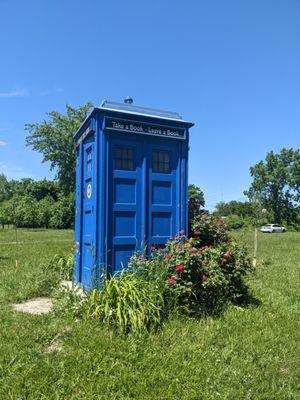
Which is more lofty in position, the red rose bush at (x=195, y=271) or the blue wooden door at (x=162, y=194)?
the blue wooden door at (x=162, y=194)

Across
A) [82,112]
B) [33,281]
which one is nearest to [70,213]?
[82,112]

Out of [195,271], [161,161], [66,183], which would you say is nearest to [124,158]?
[161,161]

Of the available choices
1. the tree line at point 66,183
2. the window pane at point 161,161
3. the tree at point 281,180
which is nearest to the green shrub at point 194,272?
the window pane at point 161,161

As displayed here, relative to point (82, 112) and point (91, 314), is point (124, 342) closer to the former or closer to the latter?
point (91, 314)

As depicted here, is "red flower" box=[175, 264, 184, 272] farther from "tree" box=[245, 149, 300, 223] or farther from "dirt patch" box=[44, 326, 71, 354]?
"tree" box=[245, 149, 300, 223]

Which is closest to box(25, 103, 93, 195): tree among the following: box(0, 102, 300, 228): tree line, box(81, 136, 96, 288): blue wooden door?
box(0, 102, 300, 228): tree line

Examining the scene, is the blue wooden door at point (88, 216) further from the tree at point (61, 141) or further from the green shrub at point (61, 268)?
the tree at point (61, 141)

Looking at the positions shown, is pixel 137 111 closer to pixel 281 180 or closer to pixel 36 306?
pixel 36 306

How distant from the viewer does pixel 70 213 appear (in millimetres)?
58469

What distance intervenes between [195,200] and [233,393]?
4408 millimetres

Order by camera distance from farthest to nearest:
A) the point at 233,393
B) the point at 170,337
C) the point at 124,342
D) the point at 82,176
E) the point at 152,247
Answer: the point at 82,176 → the point at 152,247 → the point at 170,337 → the point at 124,342 → the point at 233,393

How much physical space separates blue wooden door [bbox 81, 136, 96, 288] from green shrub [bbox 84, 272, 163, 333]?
0.92 metres

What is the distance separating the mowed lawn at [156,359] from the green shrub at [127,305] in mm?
164

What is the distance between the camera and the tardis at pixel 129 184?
701 centimetres
